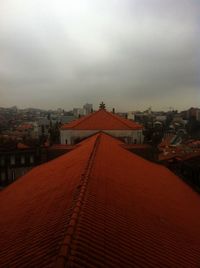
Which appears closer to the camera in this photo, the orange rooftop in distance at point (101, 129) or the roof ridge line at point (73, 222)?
the roof ridge line at point (73, 222)

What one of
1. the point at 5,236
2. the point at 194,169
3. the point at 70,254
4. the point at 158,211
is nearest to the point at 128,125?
the point at 194,169

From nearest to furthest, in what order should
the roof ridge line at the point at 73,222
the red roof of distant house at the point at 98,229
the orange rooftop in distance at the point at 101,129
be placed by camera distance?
1. the roof ridge line at the point at 73,222
2. the red roof of distant house at the point at 98,229
3. the orange rooftop in distance at the point at 101,129

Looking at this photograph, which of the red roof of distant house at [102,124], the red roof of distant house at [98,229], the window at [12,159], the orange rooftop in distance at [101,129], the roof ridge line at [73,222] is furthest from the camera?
the window at [12,159]

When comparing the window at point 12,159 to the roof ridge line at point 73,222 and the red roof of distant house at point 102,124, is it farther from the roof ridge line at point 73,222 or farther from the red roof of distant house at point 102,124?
the roof ridge line at point 73,222

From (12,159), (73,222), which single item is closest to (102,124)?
(12,159)

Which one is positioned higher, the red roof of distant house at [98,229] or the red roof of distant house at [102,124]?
the red roof of distant house at [102,124]

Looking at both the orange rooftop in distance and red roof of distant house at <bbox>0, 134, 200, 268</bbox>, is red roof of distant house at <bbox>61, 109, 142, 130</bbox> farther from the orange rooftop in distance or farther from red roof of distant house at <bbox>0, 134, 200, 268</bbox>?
red roof of distant house at <bbox>0, 134, 200, 268</bbox>

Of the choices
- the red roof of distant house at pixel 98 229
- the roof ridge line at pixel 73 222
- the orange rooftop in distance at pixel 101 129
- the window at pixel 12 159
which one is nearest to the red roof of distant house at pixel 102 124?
the orange rooftop in distance at pixel 101 129

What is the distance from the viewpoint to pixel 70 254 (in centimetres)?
391

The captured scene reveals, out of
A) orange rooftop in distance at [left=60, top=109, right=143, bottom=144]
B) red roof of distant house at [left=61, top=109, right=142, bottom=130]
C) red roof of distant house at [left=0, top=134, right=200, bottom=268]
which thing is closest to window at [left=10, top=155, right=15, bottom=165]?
orange rooftop in distance at [left=60, top=109, right=143, bottom=144]

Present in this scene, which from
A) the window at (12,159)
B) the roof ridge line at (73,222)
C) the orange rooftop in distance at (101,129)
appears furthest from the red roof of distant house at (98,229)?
the window at (12,159)

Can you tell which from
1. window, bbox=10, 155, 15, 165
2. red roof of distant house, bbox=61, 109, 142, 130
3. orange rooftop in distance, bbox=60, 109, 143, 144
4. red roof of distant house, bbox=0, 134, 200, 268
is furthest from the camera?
window, bbox=10, 155, 15, 165

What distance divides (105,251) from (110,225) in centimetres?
100

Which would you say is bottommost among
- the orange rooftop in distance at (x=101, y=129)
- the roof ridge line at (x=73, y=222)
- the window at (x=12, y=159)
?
the window at (x=12, y=159)
